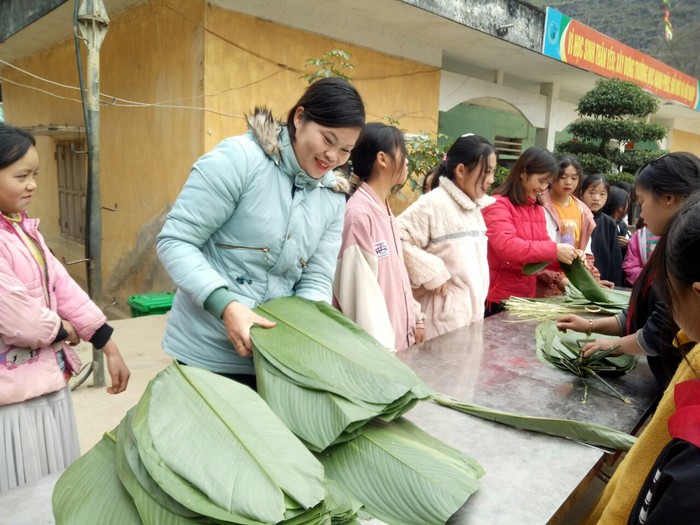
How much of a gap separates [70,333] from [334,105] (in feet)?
3.55

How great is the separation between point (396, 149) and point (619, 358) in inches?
43.9

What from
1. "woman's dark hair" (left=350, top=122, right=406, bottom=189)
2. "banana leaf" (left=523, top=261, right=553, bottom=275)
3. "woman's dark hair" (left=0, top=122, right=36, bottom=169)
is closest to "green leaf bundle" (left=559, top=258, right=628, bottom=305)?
"banana leaf" (left=523, top=261, right=553, bottom=275)

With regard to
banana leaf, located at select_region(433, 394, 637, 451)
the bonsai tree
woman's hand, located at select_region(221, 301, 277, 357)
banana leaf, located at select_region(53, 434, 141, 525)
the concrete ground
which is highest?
the bonsai tree

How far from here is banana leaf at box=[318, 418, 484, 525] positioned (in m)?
0.89

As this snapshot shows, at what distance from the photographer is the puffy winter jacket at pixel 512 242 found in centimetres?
266

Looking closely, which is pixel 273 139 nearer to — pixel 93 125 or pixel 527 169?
pixel 527 169

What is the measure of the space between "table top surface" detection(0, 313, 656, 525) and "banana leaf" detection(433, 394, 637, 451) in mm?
19

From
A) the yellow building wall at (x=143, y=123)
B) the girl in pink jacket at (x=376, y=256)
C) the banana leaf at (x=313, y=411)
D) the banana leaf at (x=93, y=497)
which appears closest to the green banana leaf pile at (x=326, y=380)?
the banana leaf at (x=313, y=411)

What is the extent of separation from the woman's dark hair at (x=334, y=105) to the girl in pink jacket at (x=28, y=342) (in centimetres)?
86

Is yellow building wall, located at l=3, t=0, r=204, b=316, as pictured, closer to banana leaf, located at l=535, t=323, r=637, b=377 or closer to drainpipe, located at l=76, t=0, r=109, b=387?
drainpipe, located at l=76, t=0, r=109, b=387

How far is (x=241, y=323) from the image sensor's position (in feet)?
3.71

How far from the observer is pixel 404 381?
3.41ft

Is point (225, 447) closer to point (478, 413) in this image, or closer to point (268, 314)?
point (268, 314)

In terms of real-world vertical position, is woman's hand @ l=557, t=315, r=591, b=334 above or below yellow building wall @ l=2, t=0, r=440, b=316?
below
